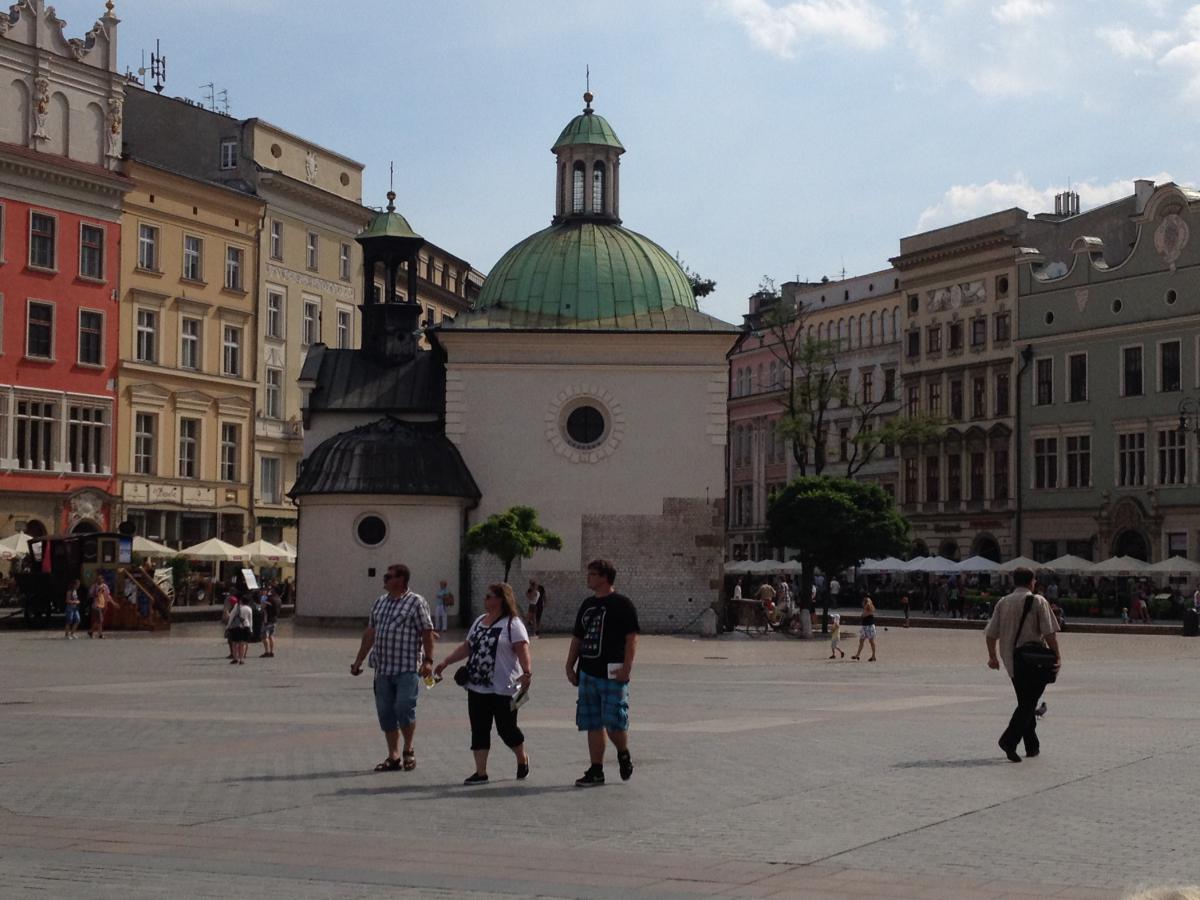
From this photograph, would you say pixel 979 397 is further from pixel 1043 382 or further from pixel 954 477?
pixel 1043 382

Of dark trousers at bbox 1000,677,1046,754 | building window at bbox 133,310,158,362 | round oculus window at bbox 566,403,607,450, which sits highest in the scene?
building window at bbox 133,310,158,362

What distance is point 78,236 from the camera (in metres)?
61.3

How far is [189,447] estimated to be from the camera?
221 ft

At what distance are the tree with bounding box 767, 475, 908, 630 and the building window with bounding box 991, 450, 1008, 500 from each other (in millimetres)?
28331

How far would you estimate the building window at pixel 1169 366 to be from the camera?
7044cm

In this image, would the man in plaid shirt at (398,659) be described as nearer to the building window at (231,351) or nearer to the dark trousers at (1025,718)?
the dark trousers at (1025,718)

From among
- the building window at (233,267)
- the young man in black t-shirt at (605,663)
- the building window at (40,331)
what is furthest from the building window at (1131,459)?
the young man in black t-shirt at (605,663)

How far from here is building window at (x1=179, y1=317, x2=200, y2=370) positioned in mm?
66938

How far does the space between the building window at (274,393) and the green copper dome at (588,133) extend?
21.1 metres

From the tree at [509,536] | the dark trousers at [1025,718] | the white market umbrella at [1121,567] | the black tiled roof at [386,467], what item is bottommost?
the dark trousers at [1025,718]

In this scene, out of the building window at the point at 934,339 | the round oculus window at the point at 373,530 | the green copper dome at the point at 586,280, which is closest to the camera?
the round oculus window at the point at 373,530

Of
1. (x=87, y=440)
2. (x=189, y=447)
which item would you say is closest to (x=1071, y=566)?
(x=189, y=447)

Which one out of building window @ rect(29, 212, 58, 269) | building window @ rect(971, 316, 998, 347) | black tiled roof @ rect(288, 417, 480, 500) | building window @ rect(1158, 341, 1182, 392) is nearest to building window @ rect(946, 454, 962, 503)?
building window @ rect(971, 316, 998, 347)

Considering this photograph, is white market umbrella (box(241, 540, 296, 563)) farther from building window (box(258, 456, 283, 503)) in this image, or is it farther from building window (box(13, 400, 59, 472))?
building window (box(258, 456, 283, 503))
